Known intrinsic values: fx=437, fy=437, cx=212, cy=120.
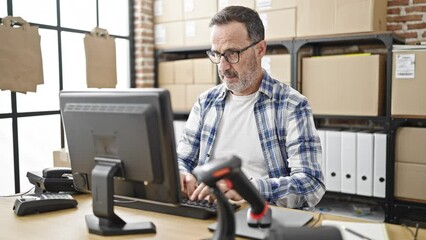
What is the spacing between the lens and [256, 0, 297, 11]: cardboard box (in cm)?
305

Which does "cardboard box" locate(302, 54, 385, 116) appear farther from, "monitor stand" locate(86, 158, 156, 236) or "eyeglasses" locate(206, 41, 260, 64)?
"monitor stand" locate(86, 158, 156, 236)

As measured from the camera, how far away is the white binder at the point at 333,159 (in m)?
2.87

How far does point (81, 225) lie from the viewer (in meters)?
1.29

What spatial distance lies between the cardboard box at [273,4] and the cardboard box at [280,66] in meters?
0.35

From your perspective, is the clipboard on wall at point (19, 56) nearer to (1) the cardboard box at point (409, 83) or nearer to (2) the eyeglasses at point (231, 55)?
(2) the eyeglasses at point (231, 55)

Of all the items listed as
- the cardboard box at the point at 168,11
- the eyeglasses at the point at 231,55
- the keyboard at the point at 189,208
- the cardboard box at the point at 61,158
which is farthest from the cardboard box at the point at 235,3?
the keyboard at the point at 189,208

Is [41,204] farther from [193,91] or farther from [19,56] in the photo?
[193,91]

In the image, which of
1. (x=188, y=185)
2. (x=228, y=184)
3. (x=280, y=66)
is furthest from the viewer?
(x=280, y=66)

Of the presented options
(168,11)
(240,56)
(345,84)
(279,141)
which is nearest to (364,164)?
(345,84)

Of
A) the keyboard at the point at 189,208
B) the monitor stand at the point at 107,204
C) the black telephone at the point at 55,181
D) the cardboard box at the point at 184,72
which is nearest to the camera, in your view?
the monitor stand at the point at 107,204

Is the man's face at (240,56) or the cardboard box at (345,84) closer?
the man's face at (240,56)

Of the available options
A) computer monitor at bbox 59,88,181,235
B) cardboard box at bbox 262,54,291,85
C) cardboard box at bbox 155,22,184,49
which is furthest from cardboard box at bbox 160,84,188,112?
computer monitor at bbox 59,88,181,235

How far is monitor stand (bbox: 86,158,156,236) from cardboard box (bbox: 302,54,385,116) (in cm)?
196

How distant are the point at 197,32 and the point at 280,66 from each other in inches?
30.9
